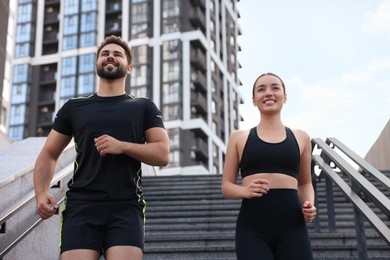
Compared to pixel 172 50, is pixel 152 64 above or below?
below

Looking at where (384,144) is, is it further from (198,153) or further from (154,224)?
(198,153)

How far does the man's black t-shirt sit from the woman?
0.53m

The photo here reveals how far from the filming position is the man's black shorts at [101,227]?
271 cm

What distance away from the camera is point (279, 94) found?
3311 mm

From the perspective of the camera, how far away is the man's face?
307 centimetres

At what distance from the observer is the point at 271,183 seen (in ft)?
10.2

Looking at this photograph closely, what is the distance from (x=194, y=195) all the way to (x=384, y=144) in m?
4.28

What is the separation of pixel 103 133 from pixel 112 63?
0.39 meters

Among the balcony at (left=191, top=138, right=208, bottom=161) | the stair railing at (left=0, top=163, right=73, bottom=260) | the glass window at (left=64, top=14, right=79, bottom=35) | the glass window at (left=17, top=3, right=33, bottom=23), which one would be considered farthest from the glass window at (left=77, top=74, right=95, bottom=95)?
the stair railing at (left=0, top=163, right=73, bottom=260)

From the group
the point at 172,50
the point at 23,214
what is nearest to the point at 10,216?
the point at 23,214

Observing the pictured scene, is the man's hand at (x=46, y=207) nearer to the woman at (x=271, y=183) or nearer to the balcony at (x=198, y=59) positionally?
the woman at (x=271, y=183)

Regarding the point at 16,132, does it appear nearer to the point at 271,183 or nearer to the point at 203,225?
the point at 203,225

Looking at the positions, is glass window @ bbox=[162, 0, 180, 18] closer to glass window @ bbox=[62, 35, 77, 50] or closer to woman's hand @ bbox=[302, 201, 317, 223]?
glass window @ bbox=[62, 35, 77, 50]

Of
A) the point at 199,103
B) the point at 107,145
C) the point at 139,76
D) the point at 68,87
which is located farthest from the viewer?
the point at 68,87
